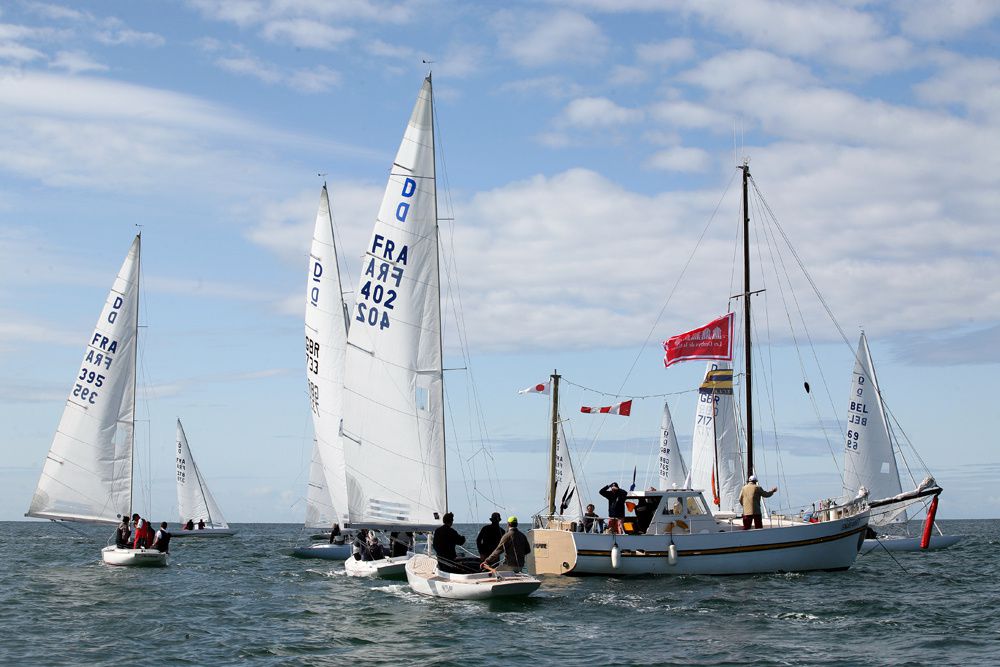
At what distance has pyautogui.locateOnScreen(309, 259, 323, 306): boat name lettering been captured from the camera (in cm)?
4231

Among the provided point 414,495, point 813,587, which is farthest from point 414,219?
point 813,587

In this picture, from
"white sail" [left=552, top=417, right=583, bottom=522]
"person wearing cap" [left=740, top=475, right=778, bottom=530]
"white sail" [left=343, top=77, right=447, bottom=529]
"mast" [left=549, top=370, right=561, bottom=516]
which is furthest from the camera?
"white sail" [left=552, top=417, right=583, bottom=522]

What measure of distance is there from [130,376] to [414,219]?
63.8ft

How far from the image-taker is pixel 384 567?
30922mm

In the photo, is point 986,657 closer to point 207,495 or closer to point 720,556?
point 720,556

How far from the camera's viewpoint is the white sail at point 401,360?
91.9 ft

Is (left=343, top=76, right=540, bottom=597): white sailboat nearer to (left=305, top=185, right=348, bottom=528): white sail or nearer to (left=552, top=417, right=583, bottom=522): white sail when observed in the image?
(left=305, top=185, right=348, bottom=528): white sail

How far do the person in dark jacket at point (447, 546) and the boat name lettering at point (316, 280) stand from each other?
61.7ft

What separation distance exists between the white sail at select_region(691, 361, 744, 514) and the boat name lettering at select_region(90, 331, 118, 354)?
28.0m

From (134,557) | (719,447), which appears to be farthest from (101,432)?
(719,447)

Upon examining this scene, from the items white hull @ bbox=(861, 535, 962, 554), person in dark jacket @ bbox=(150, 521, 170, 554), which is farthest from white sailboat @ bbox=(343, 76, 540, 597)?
white hull @ bbox=(861, 535, 962, 554)

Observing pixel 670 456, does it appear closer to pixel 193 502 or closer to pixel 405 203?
pixel 193 502

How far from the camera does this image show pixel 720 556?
100 feet

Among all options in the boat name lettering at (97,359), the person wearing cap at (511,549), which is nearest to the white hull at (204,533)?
the boat name lettering at (97,359)
